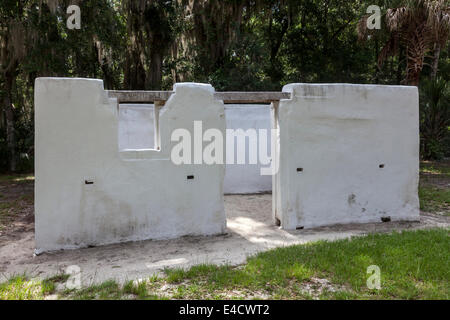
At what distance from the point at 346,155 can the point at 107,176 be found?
4316mm

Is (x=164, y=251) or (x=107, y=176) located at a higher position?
(x=107, y=176)

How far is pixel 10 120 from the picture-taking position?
43.6 feet

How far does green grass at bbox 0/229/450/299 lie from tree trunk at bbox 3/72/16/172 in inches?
435

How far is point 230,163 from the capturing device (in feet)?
34.4

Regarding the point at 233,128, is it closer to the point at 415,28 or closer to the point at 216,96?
the point at 216,96

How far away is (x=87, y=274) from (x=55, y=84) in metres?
2.86

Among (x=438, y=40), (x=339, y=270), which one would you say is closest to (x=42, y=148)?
(x=339, y=270)

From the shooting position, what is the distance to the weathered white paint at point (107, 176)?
536cm

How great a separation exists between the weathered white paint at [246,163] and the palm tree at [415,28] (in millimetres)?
4397

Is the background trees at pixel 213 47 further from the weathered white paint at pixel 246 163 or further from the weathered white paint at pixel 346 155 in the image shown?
the weathered white paint at pixel 346 155

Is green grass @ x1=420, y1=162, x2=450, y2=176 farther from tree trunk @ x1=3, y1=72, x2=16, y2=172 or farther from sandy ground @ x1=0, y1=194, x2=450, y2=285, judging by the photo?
tree trunk @ x1=3, y1=72, x2=16, y2=172

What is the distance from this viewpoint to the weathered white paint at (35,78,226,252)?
536 cm

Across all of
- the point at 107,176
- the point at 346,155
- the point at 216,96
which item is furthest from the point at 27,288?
the point at 346,155

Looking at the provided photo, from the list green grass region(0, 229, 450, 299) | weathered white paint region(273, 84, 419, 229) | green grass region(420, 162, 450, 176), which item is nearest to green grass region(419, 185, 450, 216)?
weathered white paint region(273, 84, 419, 229)
